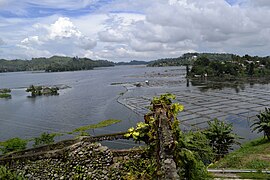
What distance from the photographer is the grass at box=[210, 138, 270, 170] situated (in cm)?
2259

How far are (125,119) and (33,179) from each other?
38.2 meters

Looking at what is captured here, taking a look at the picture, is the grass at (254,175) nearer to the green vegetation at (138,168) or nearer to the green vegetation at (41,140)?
the green vegetation at (138,168)

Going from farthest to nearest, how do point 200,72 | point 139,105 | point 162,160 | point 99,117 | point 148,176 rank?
point 200,72
point 139,105
point 99,117
point 148,176
point 162,160

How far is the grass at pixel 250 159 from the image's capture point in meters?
22.6

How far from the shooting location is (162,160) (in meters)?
8.44

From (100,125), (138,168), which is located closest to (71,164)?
(138,168)

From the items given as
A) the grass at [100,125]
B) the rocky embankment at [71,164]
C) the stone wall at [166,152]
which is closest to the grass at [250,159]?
the rocky embankment at [71,164]

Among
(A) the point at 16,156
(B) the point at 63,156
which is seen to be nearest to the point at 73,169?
(B) the point at 63,156

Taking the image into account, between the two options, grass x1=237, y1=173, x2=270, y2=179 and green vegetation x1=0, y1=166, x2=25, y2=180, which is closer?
green vegetation x1=0, y1=166, x2=25, y2=180

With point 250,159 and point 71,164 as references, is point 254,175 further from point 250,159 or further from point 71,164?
point 71,164

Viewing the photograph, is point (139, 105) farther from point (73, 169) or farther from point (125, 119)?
point (73, 169)

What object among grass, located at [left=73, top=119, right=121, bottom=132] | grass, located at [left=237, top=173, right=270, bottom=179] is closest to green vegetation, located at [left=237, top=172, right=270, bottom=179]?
grass, located at [left=237, top=173, right=270, bottom=179]

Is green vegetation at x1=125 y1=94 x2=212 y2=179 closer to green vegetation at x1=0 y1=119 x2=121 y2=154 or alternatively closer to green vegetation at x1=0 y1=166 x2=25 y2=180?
green vegetation at x1=0 y1=166 x2=25 y2=180

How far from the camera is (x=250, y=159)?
81.4 ft
